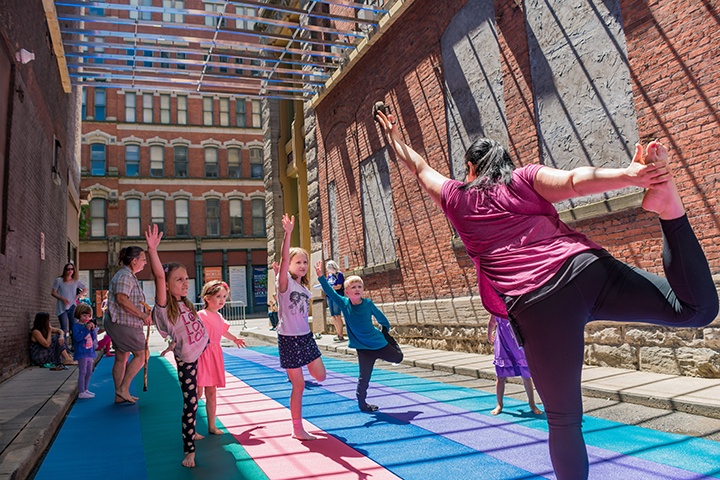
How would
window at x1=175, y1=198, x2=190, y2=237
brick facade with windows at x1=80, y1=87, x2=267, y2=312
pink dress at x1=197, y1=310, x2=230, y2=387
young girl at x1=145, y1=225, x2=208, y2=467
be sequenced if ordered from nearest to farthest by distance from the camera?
young girl at x1=145, y1=225, x2=208, y2=467, pink dress at x1=197, y1=310, x2=230, y2=387, brick facade with windows at x1=80, y1=87, x2=267, y2=312, window at x1=175, y1=198, x2=190, y2=237

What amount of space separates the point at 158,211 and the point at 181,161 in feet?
13.0

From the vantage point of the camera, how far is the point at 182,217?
39.8 m

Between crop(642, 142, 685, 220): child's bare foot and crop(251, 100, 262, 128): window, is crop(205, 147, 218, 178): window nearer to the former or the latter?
crop(251, 100, 262, 128): window

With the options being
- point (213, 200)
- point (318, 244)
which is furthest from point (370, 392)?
point (213, 200)

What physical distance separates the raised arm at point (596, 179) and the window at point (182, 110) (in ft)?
135

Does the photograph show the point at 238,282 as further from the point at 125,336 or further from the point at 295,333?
the point at 295,333

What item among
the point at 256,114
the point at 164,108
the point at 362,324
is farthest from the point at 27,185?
the point at 256,114

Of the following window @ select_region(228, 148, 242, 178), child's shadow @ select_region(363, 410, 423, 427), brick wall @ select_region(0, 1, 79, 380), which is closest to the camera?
child's shadow @ select_region(363, 410, 423, 427)

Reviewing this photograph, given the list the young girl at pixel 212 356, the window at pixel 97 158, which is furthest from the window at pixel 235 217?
the young girl at pixel 212 356

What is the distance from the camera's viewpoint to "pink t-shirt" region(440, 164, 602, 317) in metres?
2.47

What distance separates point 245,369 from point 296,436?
6082 millimetres

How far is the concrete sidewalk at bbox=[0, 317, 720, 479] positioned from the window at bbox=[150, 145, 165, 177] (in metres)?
31.9

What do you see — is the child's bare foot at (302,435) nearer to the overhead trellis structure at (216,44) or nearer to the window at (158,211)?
the overhead trellis structure at (216,44)

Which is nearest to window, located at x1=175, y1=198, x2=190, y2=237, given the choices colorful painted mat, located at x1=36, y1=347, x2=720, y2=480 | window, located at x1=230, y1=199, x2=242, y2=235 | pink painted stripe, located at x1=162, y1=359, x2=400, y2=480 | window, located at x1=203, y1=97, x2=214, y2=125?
window, located at x1=230, y1=199, x2=242, y2=235
